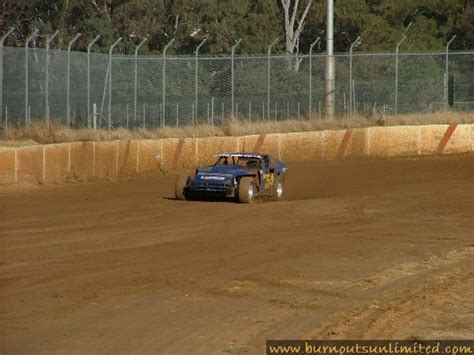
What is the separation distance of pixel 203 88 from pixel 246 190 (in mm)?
14670

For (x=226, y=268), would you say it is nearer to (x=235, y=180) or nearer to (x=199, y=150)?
(x=235, y=180)

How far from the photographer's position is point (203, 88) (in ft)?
116

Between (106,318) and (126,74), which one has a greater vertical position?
(126,74)

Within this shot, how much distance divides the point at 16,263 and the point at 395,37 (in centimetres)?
4567

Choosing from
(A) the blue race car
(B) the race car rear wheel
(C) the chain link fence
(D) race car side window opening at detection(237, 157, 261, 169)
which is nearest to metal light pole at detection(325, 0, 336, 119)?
(C) the chain link fence

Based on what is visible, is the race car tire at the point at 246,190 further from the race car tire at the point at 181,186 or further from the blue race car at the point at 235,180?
the race car tire at the point at 181,186

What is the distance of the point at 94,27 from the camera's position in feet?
170

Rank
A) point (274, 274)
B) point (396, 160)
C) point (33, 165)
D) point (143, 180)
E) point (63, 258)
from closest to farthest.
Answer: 1. point (274, 274)
2. point (63, 258)
3. point (33, 165)
4. point (143, 180)
5. point (396, 160)

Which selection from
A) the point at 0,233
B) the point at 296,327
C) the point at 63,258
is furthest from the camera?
the point at 0,233

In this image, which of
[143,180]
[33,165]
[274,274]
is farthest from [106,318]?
[143,180]

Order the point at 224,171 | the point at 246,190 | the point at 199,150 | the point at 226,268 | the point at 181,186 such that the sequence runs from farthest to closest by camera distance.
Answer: the point at 199,150
the point at 181,186
the point at 224,171
the point at 246,190
the point at 226,268

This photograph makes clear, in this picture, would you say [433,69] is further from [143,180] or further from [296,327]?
[296,327]

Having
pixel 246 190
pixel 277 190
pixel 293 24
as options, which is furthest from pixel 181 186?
pixel 293 24

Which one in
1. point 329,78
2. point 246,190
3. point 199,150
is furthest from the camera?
point 329,78
